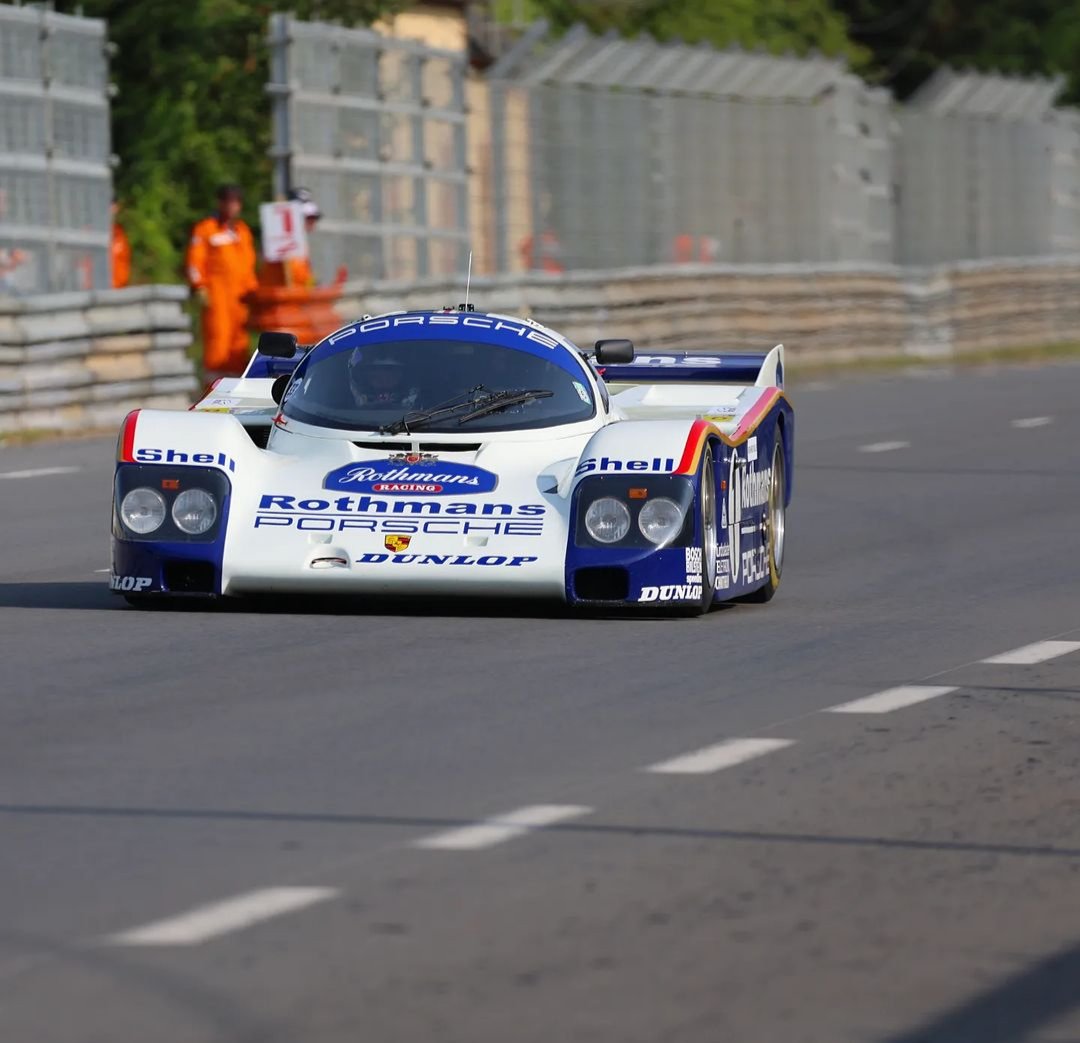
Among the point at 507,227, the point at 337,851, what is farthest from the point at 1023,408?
the point at 337,851

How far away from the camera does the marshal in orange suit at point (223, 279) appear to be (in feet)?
84.4

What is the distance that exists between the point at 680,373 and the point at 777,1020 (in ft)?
28.0

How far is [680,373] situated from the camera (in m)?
13.5

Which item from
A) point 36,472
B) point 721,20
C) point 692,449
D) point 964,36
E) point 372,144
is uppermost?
point 964,36

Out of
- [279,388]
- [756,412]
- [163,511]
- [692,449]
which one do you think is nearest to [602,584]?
[692,449]

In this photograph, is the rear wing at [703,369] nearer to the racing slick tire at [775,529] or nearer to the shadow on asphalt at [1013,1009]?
the racing slick tire at [775,529]

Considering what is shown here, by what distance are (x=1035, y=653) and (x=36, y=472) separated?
9.73 m

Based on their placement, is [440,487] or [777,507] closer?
[440,487]

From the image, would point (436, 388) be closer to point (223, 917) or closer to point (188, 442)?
point (188, 442)

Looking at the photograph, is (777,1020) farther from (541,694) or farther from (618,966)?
(541,694)

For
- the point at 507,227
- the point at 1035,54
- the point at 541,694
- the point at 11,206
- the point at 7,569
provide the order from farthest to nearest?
the point at 1035,54 → the point at 507,227 → the point at 11,206 → the point at 7,569 → the point at 541,694

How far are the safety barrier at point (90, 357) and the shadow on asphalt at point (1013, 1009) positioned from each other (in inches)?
647

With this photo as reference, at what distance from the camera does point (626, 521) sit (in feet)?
35.2

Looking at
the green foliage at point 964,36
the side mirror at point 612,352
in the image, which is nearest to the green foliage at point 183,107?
the side mirror at point 612,352
